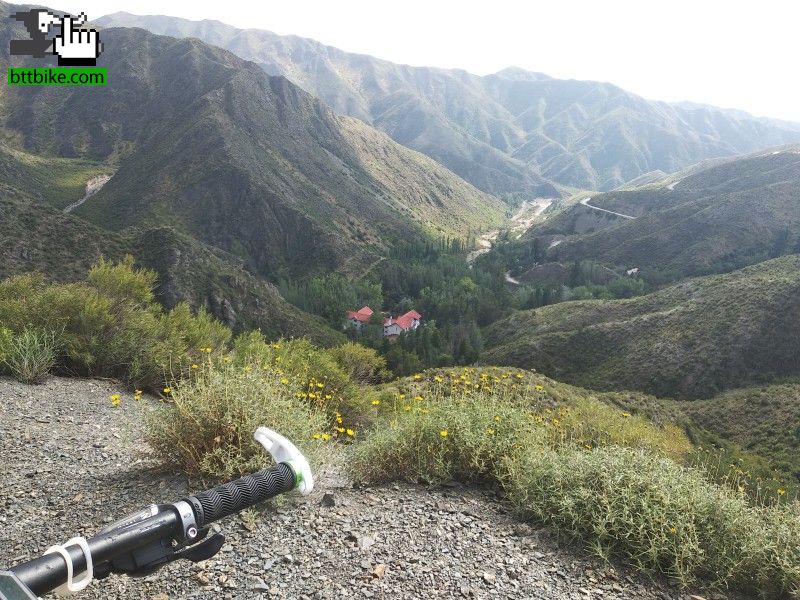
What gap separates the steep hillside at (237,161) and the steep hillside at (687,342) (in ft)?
162

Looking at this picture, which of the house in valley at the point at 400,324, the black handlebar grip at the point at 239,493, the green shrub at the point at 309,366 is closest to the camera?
the black handlebar grip at the point at 239,493

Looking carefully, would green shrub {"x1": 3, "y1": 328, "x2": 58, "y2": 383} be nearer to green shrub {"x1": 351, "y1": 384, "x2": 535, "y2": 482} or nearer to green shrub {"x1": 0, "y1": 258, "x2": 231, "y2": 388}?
green shrub {"x1": 0, "y1": 258, "x2": 231, "y2": 388}

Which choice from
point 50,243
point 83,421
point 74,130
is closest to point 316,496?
point 83,421

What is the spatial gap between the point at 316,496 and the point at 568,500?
2.38 m

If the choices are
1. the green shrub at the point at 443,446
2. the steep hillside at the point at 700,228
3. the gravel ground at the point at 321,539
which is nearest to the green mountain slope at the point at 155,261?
the gravel ground at the point at 321,539

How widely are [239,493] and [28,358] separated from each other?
702cm

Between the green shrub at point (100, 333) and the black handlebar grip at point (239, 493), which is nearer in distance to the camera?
the black handlebar grip at point (239, 493)

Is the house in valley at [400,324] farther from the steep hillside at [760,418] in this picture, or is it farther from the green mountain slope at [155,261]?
the steep hillside at [760,418]

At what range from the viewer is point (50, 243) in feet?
120

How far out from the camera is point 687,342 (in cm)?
4856

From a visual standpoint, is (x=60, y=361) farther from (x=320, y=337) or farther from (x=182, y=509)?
(x=320, y=337)

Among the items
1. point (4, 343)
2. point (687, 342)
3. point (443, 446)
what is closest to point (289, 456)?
point (443, 446)

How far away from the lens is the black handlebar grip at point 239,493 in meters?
2.16

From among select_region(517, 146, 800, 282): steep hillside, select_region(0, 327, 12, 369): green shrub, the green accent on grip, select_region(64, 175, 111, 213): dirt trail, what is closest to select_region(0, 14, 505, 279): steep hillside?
select_region(64, 175, 111, 213): dirt trail
